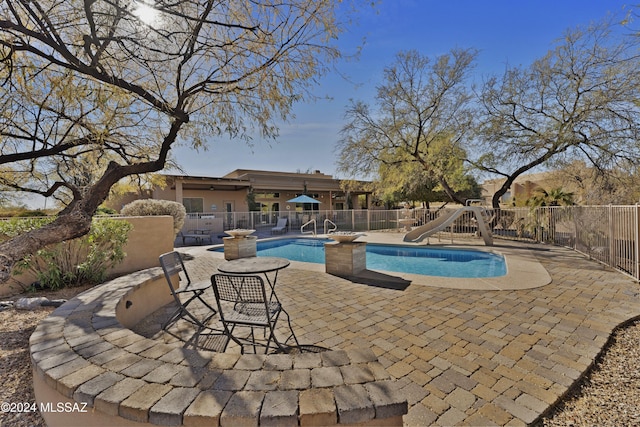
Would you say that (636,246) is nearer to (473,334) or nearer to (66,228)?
(473,334)

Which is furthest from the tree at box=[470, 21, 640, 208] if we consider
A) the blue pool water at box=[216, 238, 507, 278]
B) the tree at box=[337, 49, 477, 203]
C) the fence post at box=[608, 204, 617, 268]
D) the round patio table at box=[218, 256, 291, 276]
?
the round patio table at box=[218, 256, 291, 276]

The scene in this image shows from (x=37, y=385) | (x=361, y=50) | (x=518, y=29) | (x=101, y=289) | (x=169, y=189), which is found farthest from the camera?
(x=169, y=189)

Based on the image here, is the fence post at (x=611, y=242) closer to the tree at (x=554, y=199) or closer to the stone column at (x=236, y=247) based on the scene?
the tree at (x=554, y=199)

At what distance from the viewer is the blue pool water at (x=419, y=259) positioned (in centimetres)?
722

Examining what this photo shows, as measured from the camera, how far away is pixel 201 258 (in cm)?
827

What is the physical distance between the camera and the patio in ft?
6.75

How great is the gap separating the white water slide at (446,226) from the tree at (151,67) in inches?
307

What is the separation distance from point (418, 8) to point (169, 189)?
16226mm

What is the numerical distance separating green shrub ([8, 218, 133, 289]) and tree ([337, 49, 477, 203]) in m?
11.9

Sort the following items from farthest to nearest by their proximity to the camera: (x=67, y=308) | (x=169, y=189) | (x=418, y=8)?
(x=169, y=189) < (x=418, y=8) < (x=67, y=308)

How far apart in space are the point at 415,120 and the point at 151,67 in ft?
40.0

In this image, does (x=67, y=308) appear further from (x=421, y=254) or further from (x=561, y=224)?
(x=561, y=224)

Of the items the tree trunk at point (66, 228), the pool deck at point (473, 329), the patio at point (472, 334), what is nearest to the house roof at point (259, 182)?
the tree trunk at point (66, 228)

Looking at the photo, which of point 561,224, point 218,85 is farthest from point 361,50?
point 561,224
